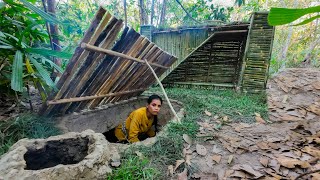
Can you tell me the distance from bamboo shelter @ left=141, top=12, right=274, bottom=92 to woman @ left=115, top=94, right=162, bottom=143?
2.51 metres

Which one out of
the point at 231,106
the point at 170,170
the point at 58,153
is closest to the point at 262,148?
the point at 170,170

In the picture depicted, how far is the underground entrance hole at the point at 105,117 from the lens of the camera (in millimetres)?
3601

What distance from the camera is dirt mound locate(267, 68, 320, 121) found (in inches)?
145

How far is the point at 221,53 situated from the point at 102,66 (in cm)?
409

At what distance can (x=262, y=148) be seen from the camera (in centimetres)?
266

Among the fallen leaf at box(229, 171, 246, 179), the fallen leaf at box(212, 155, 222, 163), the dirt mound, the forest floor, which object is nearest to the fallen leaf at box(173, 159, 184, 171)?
the forest floor

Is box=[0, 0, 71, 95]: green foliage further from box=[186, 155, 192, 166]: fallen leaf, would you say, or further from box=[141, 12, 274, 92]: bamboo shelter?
box=[141, 12, 274, 92]: bamboo shelter

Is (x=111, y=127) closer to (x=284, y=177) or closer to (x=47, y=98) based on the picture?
(x=47, y=98)

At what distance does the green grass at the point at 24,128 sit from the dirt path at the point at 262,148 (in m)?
1.90

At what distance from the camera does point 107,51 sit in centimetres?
295

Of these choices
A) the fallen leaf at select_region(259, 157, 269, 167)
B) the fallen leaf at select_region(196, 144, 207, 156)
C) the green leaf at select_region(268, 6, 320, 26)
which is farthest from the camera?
the fallen leaf at select_region(196, 144, 207, 156)

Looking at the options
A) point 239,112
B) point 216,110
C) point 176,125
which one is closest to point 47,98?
point 176,125

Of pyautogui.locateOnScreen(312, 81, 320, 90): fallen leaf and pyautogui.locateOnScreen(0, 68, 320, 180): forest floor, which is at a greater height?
pyautogui.locateOnScreen(312, 81, 320, 90): fallen leaf

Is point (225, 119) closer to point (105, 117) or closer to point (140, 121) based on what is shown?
point (140, 121)
